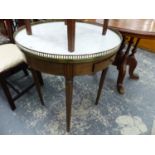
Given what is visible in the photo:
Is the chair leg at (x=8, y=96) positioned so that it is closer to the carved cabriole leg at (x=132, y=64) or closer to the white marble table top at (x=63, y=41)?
the white marble table top at (x=63, y=41)

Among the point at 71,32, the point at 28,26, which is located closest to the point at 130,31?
the point at 71,32

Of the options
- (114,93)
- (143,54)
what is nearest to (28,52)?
(114,93)

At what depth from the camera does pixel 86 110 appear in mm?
1575

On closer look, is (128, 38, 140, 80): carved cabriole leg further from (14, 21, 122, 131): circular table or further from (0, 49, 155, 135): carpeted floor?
(14, 21, 122, 131): circular table

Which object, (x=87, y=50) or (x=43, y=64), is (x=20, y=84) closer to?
(x=43, y=64)

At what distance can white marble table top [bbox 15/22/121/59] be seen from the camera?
0.92m

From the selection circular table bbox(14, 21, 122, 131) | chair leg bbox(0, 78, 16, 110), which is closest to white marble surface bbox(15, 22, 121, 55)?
circular table bbox(14, 21, 122, 131)

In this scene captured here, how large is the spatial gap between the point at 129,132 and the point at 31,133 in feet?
2.67

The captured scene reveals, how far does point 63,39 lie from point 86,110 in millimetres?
777

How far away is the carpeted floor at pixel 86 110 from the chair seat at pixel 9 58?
454 millimetres

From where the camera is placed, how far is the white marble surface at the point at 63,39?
0.96m

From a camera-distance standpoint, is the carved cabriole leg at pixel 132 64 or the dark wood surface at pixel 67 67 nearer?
the dark wood surface at pixel 67 67

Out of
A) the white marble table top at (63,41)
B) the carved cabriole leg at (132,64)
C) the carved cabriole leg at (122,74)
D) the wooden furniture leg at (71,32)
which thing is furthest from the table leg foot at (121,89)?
the wooden furniture leg at (71,32)

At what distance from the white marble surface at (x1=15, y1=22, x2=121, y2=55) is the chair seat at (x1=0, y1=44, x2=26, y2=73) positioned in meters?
0.28
